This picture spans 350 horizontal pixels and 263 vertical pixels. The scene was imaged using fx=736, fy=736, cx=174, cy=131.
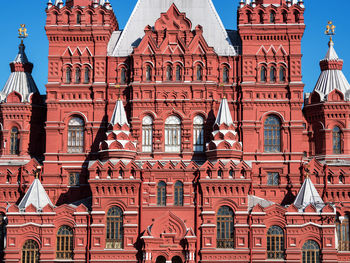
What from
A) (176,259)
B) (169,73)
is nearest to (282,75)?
(169,73)

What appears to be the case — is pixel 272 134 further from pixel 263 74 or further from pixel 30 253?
pixel 30 253

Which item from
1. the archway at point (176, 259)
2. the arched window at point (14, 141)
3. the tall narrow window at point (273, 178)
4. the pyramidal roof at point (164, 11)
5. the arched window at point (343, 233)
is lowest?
the archway at point (176, 259)

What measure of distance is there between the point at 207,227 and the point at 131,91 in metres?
12.7

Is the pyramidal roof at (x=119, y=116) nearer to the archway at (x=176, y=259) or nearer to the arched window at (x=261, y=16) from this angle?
the archway at (x=176, y=259)

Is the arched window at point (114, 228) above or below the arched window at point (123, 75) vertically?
below

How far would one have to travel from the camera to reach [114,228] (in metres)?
53.6

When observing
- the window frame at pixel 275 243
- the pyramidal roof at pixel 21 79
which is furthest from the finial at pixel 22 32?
the window frame at pixel 275 243

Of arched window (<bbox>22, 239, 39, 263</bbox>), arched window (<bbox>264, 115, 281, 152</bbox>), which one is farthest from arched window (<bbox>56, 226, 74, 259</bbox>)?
arched window (<bbox>264, 115, 281, 152</bbox>)

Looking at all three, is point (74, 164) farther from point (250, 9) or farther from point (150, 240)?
point (250, 9)

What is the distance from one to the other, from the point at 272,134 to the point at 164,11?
1387 cm

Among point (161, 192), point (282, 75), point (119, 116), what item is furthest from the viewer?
point (282, 75)

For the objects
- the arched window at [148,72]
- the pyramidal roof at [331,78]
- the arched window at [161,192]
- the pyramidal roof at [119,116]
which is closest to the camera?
the arched window at [161,192]

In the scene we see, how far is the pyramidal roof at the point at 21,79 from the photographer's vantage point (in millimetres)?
61906

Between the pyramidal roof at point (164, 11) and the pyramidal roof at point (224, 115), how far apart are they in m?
5.58
